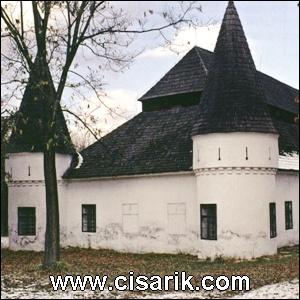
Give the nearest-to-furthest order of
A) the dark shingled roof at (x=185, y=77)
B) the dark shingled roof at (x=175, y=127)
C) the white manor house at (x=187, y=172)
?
the white manor house at (x=187, y=172) < the dark shingled roof at (x=175, y=127) < the dark shingled roof at (x=185, y=77)

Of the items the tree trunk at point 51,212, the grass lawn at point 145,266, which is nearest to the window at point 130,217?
the grass lawn at point 145,266

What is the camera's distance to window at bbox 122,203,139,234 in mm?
24156

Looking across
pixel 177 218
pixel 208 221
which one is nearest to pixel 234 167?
pixel 208 221

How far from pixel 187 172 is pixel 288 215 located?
5.54 m

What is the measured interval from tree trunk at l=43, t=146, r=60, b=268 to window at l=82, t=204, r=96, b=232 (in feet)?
21.4

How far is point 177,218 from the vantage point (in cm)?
2294

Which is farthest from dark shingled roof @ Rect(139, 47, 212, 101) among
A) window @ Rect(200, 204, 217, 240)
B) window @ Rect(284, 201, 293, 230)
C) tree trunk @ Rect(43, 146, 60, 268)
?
tree trunk @ Rect(43, 146, 60, 268)

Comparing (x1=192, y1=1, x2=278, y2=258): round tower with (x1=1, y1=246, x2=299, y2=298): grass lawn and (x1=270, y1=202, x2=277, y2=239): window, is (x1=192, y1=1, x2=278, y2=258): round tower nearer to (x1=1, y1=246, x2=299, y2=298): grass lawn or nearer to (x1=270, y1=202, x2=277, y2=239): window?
(x1=270, y1=202, x2=277, y2=239): window

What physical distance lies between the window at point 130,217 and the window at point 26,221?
4798 millimetres

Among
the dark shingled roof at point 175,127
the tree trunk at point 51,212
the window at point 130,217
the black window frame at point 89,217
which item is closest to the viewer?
the tree trunk at point 51,212

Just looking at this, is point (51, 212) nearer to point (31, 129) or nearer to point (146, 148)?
point (146, 148)

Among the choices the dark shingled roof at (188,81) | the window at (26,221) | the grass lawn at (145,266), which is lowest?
the grass lawn at (145,266)

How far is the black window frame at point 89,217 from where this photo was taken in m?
25.8

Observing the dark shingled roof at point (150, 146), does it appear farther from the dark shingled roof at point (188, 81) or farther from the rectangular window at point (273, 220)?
the rectangular window at point (273, 220)
